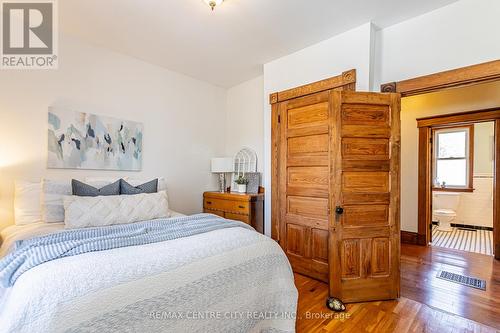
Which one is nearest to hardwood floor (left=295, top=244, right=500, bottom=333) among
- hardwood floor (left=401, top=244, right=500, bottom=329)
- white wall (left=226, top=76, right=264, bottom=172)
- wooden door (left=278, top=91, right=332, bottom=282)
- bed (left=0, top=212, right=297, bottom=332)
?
hardwood floor (left=401, top=244, right=500, bottom=329)

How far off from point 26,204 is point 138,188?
94cm

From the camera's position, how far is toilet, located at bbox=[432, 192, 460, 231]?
5129 millimetres

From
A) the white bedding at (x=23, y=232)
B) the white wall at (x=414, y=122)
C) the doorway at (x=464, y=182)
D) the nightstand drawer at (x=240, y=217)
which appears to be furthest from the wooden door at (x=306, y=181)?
the doorway at (x=464, y=182)

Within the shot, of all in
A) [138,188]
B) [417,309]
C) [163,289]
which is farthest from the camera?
[138,188]

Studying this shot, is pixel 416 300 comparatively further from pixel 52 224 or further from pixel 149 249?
pixel 52 224

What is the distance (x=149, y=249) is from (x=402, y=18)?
3.05 meters

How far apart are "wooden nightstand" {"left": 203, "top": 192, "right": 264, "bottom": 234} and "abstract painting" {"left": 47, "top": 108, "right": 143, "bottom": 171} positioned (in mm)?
1253

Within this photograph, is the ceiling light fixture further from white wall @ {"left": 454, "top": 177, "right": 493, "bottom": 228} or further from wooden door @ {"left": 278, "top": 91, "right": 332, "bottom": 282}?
white wall @ {"left": 454, "top": 177, "right": 493, "bottom": 228}

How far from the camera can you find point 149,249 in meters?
1.43

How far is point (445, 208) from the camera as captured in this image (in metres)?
5.35

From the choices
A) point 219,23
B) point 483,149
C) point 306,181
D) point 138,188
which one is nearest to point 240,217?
point 306,181

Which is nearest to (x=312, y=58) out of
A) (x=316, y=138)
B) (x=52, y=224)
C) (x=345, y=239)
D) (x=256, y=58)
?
(x=256, y=58)

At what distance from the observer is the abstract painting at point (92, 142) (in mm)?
2586

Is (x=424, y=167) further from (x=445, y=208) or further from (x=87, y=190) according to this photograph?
(x=87, y=190)
